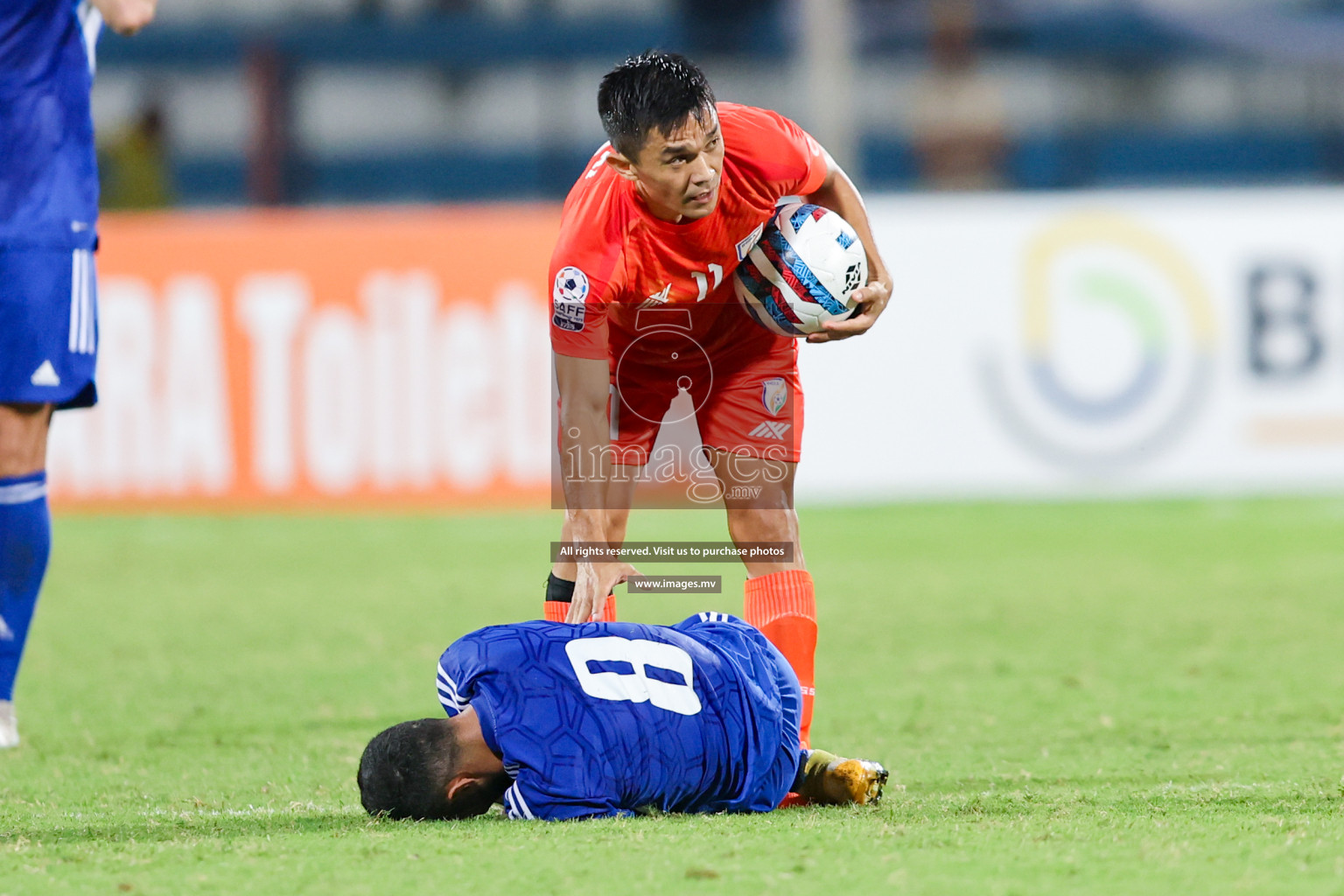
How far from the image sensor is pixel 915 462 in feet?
33.3

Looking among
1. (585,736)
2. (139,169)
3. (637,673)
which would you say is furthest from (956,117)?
(585,736)

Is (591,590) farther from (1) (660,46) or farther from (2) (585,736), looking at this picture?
(1) (660,46)

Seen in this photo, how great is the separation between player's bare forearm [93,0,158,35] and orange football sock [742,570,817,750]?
1938 millimetres

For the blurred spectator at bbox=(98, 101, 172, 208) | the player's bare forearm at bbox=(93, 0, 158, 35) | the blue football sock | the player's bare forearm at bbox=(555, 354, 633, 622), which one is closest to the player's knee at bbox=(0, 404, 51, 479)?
the blue football sock

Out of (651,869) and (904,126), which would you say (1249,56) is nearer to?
(904,126)

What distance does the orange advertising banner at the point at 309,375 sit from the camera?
384 inches

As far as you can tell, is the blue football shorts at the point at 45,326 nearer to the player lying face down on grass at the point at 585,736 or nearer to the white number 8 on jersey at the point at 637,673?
the player lying face down on grass at the point at 585,736

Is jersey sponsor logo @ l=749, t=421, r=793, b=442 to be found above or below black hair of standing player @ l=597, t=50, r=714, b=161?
below

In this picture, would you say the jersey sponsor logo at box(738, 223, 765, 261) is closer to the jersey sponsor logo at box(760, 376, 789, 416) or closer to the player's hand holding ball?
the player's hand holding ball

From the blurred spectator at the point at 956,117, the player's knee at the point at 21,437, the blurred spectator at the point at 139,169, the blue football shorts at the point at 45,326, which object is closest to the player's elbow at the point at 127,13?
the blue football shorts at the point at 45,326

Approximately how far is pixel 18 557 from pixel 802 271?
2.11 m

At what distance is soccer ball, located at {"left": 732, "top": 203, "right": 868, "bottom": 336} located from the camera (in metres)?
4.03

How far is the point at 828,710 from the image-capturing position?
4676mm

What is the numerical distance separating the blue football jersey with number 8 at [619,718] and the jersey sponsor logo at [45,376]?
5.23ft
